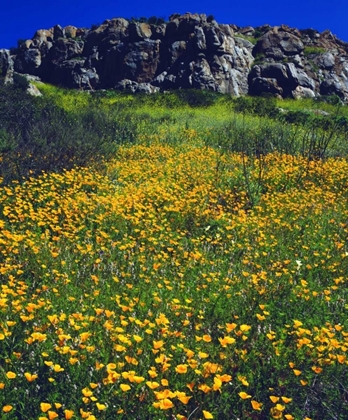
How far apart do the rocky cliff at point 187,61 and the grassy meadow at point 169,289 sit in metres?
35.9

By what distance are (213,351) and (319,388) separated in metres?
0.83

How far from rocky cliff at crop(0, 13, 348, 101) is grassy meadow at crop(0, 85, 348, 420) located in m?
35.9

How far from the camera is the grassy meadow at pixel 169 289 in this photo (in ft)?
9.86

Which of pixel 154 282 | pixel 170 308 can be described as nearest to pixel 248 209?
pixel 154 282

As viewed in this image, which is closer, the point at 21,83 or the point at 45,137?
the point at 45,137

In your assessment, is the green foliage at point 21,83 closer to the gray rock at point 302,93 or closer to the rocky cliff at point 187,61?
the rocky cliff at point 187,61

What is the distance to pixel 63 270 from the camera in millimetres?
4973

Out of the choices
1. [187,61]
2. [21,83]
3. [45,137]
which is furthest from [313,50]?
[45,137]

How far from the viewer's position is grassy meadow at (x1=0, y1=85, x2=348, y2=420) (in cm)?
300

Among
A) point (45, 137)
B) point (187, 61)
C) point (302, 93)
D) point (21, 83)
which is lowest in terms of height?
point (45, 137)

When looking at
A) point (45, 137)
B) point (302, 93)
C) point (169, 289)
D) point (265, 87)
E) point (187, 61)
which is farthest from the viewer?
point (187, 61)

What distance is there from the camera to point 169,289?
4.63 meters

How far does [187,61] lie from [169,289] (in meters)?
45.4

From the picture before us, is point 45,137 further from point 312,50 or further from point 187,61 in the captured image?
point 312,50
